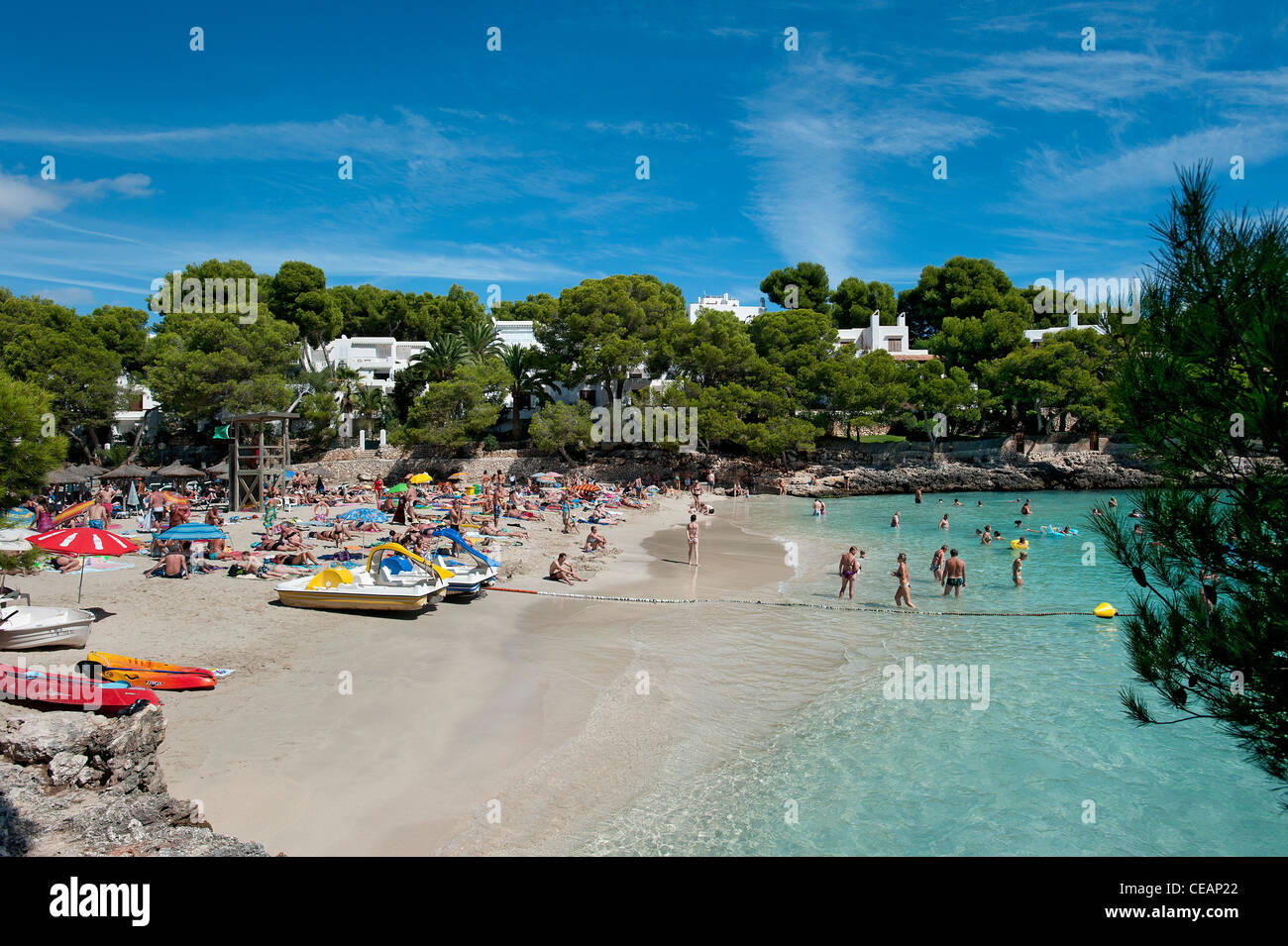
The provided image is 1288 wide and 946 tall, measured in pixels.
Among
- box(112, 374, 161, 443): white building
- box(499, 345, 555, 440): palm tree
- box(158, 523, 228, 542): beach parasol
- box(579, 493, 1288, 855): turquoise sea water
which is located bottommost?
box(579, 493, 1288, 855): turquoise sea water

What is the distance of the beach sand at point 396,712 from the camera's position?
25.5 feet

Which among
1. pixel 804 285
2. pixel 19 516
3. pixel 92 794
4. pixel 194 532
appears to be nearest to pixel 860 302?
pixel 804 285

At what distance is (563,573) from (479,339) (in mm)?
35424

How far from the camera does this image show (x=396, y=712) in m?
10.4

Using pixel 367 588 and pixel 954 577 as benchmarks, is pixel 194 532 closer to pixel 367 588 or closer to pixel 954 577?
pixel 367 588

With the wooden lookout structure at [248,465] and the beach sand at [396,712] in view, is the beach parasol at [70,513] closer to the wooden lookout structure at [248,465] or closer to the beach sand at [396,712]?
the beach sand at [396,712]

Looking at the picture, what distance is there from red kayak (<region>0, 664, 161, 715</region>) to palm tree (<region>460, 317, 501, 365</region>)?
139ft

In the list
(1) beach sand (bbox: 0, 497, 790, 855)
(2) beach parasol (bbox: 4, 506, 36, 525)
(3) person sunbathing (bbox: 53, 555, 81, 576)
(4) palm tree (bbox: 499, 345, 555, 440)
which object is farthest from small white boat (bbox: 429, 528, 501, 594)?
(4) palm tree (bbox: 499, 345, 555, 440)

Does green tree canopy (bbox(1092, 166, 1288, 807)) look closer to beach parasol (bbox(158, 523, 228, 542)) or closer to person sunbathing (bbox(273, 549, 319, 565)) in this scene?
beach parasol (bbox(158, 523, 228, 542))

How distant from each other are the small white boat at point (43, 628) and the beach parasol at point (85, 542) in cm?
167

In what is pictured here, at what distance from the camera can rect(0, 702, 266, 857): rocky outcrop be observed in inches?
219

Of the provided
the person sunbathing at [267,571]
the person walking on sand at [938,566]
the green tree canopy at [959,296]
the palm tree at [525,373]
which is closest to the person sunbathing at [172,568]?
the person sunbathing at [267,571]

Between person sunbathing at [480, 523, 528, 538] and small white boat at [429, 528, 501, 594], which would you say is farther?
person sunbathing at [480, 523, 528, 538]
